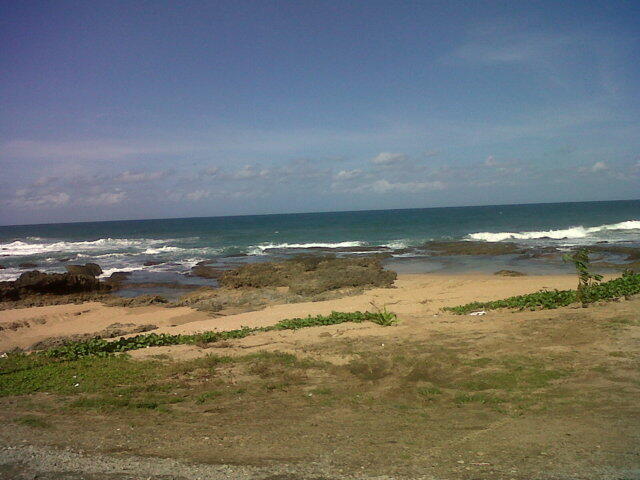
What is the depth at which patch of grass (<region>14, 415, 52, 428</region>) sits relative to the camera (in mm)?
5623

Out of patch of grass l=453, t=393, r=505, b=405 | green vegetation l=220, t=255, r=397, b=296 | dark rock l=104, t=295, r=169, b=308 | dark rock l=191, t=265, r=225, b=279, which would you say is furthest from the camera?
dark rock l=191, t=265, r=225, b=279

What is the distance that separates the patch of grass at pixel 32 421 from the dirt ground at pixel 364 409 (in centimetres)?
2

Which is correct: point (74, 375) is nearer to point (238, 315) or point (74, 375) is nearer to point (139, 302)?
point (238, 315)

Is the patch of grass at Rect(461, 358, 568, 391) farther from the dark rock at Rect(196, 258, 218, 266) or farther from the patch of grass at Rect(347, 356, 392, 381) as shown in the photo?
the dark rock at Rect(196, 258, 218, 266)

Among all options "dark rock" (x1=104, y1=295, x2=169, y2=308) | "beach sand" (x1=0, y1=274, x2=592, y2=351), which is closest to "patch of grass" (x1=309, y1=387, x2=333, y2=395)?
"beach sand" (x1=0, y1=274, x2=592, y2=351)

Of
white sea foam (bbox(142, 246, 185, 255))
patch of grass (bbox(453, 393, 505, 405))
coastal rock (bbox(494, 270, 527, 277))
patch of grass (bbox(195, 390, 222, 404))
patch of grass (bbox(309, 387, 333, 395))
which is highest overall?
white sea foam (bbox(142, 246, 185, 255))

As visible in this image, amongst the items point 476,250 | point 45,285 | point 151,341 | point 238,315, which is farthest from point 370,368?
point 476,250

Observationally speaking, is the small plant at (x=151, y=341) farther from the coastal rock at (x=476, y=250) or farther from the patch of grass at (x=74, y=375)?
the coastal rock at (x=476, y=250)

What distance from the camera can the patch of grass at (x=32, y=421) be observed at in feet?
18.4

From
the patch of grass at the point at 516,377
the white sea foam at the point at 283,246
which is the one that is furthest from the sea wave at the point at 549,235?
the patch of grass at the point at 516,377

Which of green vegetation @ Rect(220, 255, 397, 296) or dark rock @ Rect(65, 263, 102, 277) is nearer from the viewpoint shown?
green vegetation @ Rect(220, 255, 397, 296)

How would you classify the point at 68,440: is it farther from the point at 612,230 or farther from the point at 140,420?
the point at 612,230

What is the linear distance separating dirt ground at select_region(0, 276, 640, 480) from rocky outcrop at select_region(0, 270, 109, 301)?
46.3 ft

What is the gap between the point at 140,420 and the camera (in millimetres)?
5863
